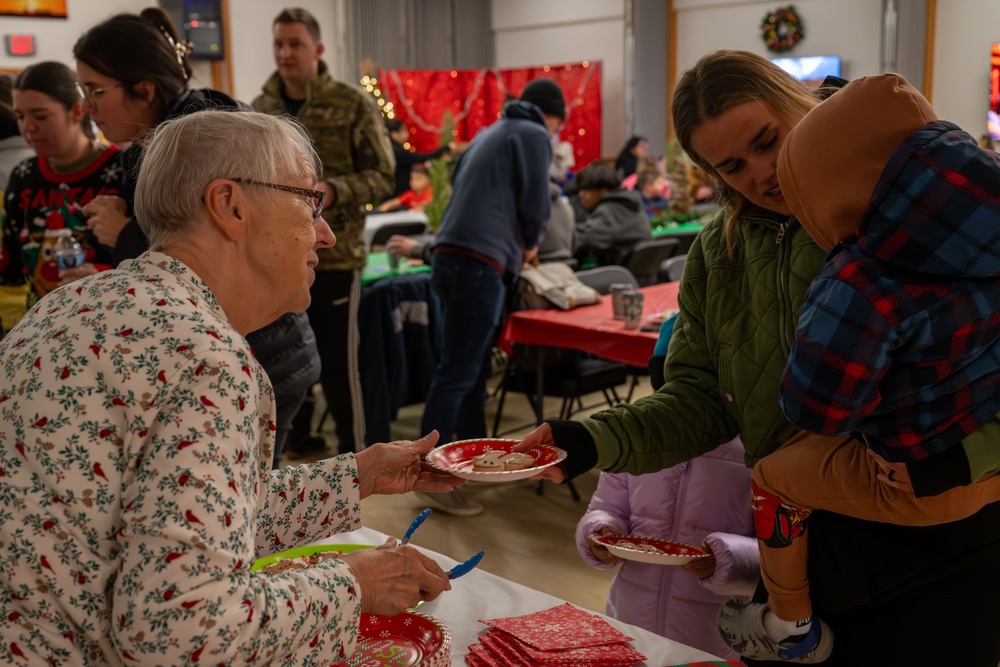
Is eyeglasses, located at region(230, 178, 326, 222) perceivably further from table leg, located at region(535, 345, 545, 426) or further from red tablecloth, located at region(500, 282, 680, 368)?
table leg, located at region(535, 345, 545, 426)

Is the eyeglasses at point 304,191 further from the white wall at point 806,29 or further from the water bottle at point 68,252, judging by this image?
the white wall at point 806,29

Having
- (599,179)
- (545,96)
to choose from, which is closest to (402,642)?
(545,96)

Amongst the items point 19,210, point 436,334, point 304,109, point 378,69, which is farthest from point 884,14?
point 19,210

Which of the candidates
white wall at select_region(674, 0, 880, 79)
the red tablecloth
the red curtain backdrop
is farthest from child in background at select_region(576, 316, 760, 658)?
the red curtain backdrop

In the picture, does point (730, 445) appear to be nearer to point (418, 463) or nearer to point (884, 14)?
point (418, 463)

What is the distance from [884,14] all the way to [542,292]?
25.2ft

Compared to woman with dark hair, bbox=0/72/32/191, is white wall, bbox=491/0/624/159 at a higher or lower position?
A: higher

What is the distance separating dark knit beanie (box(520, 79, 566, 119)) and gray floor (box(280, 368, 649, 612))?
1.76 m

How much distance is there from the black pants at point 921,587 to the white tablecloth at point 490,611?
8.9 inches

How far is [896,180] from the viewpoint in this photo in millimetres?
1153

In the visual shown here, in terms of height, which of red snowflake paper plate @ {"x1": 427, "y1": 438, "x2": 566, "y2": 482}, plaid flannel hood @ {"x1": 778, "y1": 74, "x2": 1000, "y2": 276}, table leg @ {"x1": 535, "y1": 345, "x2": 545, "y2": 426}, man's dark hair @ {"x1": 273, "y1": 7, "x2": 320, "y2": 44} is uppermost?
man's dark hair @ {"x1": 273, "y1": 7, "x2": 320, "y2": 44}

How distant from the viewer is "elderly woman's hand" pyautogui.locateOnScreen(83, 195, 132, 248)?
7.84ft

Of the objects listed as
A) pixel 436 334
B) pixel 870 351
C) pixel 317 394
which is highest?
pixel 870 351

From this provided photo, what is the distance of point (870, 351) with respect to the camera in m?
1.17
